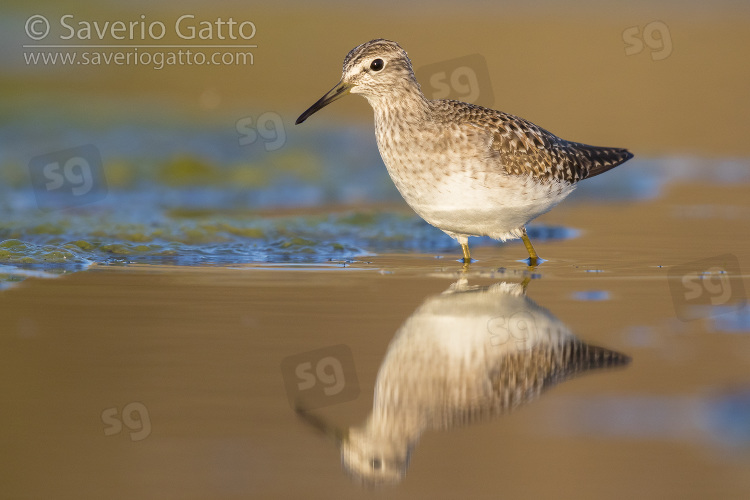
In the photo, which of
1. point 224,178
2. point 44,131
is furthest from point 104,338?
point 44,131

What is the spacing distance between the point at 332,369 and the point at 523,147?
13.9 feet

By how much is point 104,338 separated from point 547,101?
16.0 m

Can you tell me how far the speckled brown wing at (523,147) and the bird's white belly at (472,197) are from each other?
15 centimetres

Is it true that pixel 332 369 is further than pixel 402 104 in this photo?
No

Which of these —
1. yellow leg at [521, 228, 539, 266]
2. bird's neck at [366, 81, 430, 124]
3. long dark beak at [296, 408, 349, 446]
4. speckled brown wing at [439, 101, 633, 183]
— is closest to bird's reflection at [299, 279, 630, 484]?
long dark beak at [296, 408, 349, 446]

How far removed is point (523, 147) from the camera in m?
10.6

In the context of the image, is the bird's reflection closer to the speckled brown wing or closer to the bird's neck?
the speckled brown wing

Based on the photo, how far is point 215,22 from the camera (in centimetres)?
2986

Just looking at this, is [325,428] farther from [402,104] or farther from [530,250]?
[530,250]

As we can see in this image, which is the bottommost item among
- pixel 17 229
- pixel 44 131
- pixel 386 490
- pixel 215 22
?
pixel 386 490

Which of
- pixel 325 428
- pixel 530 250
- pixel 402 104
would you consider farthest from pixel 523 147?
pixel 325 428

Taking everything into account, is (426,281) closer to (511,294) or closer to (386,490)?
(511,294)

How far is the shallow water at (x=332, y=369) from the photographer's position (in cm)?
532

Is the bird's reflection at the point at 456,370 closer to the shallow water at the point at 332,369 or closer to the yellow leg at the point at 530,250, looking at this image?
the shallow water at the point at 332,369
